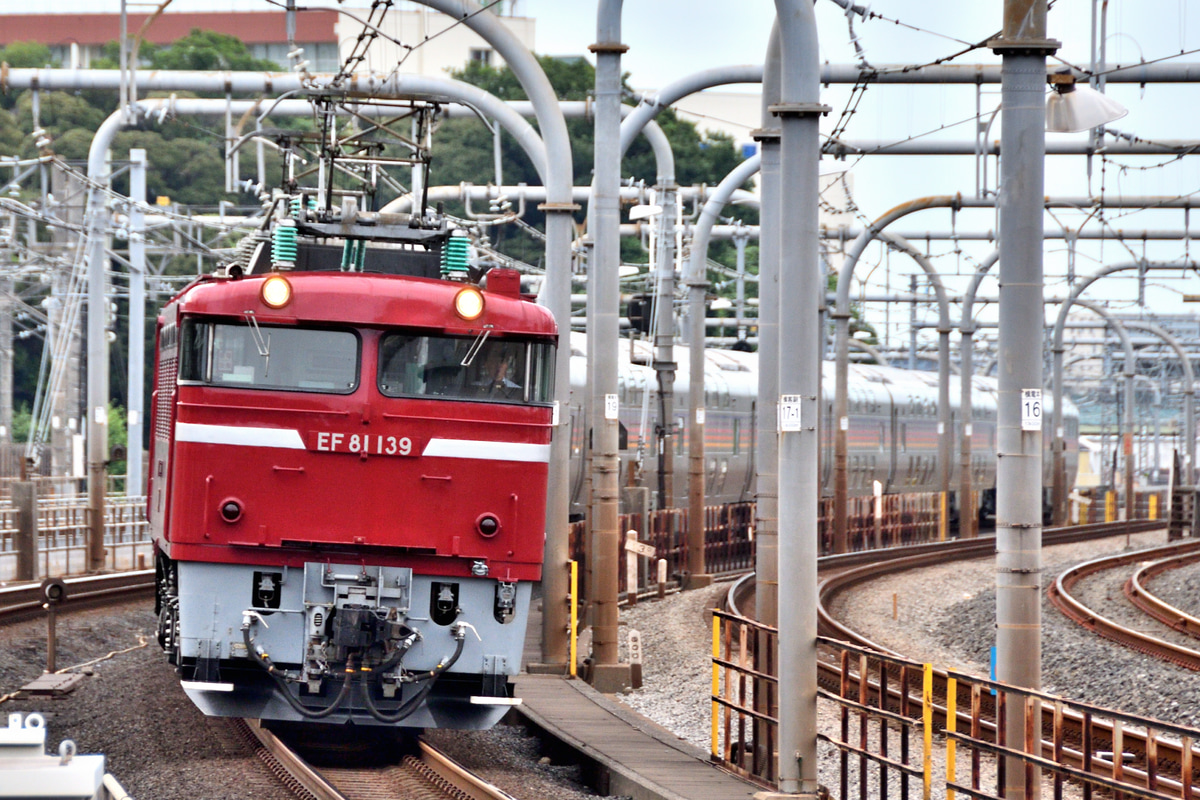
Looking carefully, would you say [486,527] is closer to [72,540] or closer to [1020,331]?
[1020,331]

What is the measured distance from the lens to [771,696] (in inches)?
461

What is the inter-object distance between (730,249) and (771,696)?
156 feet

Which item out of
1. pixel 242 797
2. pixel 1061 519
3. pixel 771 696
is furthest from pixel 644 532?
pixel 1061 519

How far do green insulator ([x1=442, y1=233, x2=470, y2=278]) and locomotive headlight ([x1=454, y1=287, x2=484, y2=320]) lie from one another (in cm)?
165

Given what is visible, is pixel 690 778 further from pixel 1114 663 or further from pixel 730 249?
pixel 730 249

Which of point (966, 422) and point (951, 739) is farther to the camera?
point (966, 422)

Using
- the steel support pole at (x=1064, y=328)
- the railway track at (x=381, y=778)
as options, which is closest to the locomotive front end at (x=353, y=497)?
the railway track at (x=381, y=778)

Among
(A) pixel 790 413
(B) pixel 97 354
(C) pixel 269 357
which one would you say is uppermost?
(B) pixel 97 354

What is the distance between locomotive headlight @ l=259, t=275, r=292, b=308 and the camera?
11.2 metres

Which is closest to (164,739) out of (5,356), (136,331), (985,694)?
(985,694)

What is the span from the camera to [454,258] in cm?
1328

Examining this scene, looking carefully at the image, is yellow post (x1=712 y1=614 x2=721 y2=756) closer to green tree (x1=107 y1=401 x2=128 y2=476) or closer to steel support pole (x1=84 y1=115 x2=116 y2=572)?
steel support pole (x1=84 y1=115 x2=116 y2=572)

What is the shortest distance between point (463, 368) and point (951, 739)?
4352 millimetres

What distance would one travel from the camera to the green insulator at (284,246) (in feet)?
40.1
